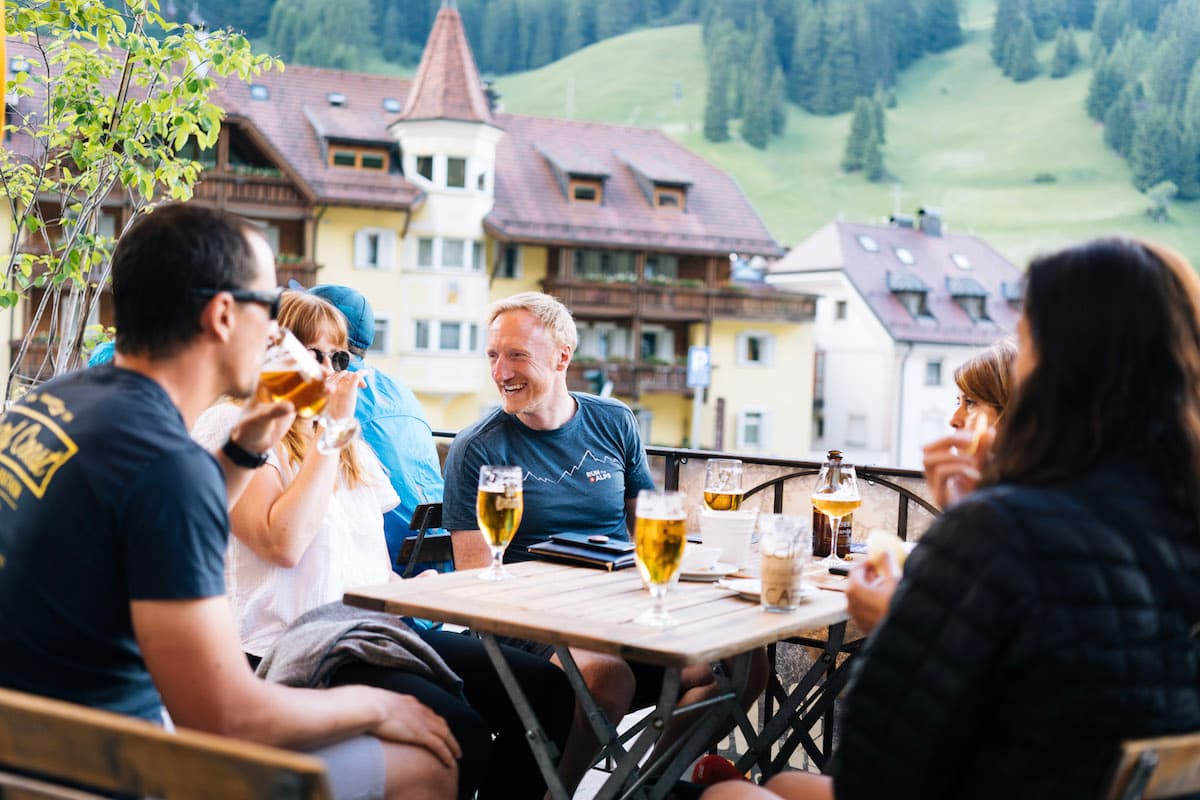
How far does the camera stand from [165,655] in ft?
5.35

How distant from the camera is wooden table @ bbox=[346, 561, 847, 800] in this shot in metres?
2.08

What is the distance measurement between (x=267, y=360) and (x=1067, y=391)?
1246 millimetres

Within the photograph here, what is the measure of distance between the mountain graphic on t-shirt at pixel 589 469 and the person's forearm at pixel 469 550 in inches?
8.7

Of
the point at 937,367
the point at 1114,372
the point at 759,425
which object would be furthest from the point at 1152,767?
the point at 937,367

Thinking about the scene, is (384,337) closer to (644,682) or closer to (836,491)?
(644,682)

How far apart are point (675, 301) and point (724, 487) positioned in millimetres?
36660

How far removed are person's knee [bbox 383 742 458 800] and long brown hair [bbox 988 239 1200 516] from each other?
44.2 inches

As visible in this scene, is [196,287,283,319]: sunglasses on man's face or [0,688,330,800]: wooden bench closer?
[0,688,330,800]: wooden bench

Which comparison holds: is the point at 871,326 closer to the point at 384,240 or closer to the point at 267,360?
the point at 384,240

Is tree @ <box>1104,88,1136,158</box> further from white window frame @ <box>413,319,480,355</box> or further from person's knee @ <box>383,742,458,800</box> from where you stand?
person's knee @ <box>383,742,458,800</box>

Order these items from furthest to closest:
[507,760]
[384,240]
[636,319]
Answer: [636,319]
[384,240]
[507,760]

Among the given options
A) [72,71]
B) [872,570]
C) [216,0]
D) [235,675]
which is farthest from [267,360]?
[216,0]

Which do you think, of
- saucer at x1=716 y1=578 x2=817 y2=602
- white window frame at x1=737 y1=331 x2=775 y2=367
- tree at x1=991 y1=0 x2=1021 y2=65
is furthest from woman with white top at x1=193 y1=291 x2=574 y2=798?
tree at x1=991 y1=0 x2=1021 y2=65

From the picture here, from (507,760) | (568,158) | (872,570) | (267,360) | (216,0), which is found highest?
(216,0)
